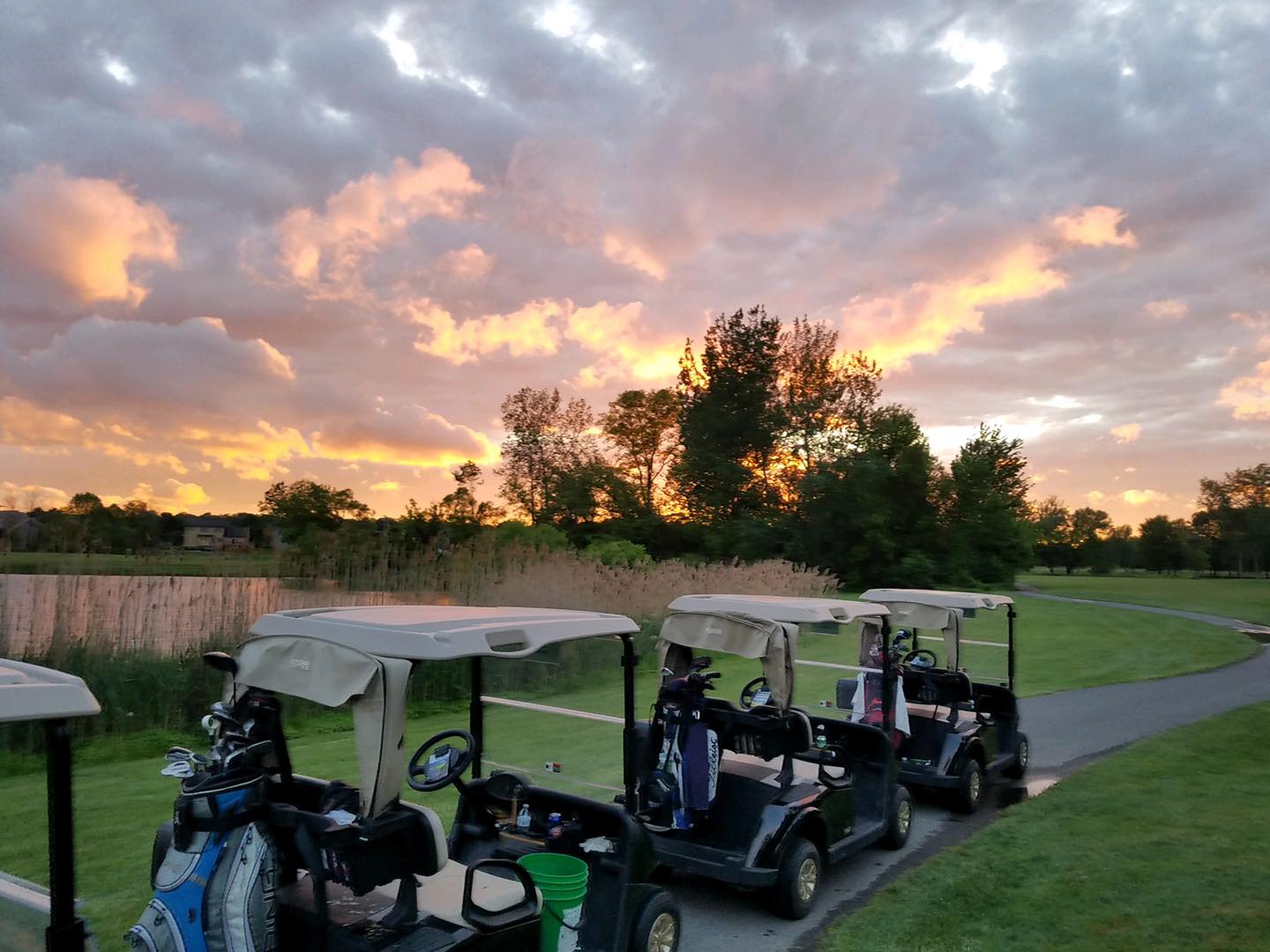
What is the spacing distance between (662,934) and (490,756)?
1459 mm

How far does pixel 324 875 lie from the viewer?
3057 millimetres

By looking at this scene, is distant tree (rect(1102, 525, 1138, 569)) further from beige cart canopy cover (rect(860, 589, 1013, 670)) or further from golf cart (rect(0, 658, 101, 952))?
golf cart (rect(0, 658, 101, 952))

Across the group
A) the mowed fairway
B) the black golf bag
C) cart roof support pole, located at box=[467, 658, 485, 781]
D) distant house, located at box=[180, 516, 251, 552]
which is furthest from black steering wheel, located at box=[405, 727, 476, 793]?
distant house, located at box=[180, 516, 251, 552]

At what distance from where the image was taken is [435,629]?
3449 millimetres

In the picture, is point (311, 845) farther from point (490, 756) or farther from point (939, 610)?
point (939, 610)

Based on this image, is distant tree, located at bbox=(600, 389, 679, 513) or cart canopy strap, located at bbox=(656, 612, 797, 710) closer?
cart canopy strap, located at bbox=(656, 612, 797, 710)

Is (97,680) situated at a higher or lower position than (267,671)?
lower

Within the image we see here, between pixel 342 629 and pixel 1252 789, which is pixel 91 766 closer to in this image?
pixel 342 629

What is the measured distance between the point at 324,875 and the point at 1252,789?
8.72 meters

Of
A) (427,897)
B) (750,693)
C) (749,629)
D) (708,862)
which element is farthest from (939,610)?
(427,897)

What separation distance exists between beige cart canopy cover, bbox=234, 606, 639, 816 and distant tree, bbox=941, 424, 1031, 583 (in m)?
Result: 33.0

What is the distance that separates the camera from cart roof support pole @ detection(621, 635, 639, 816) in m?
4.23

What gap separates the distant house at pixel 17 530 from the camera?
1010 centimetres

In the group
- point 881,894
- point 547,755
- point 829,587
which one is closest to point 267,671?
point 881,894
